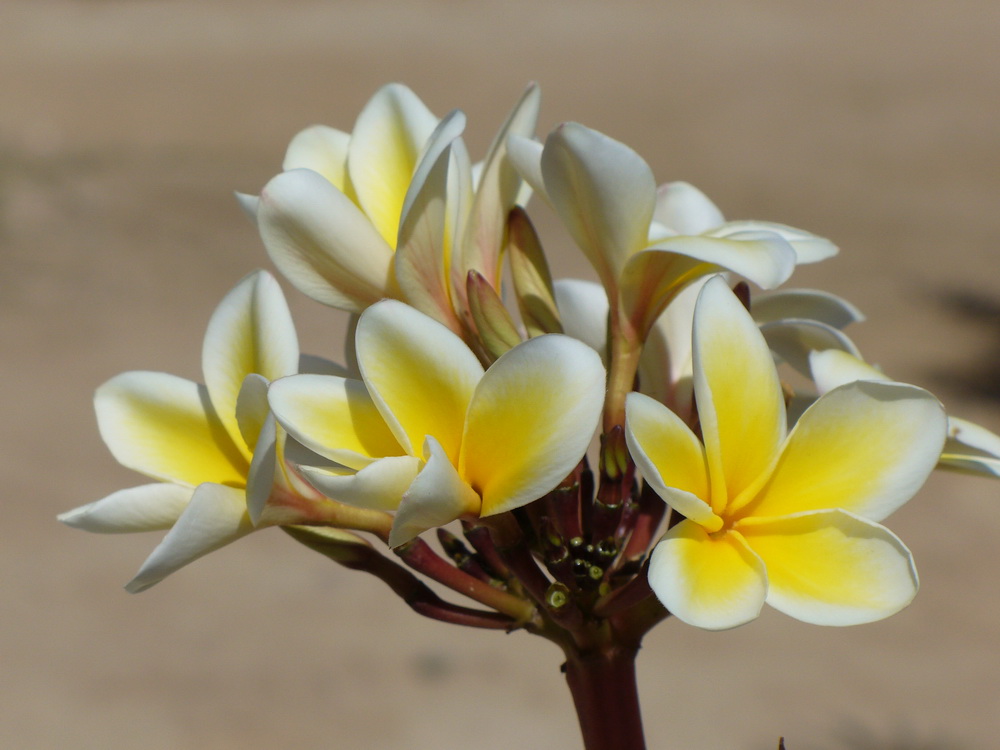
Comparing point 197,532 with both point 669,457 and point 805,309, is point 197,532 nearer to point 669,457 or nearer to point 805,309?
point 669,457

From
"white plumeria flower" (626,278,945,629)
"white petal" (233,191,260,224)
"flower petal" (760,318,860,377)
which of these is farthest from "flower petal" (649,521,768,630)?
"white petal" (233,191,260,224)

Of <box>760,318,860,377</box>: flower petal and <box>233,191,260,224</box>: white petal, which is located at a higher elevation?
<box>233,191,260,224</box>: white petal

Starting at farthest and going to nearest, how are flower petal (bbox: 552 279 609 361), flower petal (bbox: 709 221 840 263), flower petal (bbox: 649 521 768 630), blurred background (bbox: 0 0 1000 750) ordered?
blurred background (bbox: 0 0 1000 750), flower petal (bbox: 552 279 609 361), flower petal (bbox: 709 221 840 263), flower petal (bbox: 649 521 768 630)

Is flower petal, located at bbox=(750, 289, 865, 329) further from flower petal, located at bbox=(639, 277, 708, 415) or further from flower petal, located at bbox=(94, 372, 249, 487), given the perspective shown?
flower petal, located at bbox=(94, 372, 249, 487)

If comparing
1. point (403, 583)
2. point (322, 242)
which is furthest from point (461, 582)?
point (322, 242)

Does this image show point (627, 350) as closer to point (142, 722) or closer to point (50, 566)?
point (142, 722)

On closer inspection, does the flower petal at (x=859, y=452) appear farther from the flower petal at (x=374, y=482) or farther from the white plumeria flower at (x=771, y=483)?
the flower petal at (x=374, y=482)
